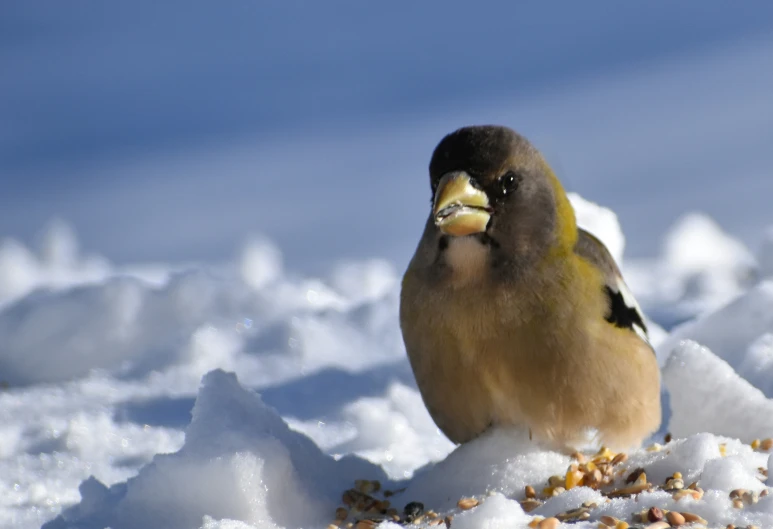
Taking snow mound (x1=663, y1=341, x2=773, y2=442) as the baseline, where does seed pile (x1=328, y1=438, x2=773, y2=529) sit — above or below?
below

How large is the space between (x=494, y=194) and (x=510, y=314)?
381 millimetres

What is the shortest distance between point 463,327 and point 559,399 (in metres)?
0.37

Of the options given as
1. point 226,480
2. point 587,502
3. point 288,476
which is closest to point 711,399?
point 587,502

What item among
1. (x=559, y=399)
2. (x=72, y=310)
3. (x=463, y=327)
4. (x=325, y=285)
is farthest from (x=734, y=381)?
(x=325, y=285)

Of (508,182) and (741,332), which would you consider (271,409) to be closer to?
(508,182)

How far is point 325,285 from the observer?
8234 millimetres

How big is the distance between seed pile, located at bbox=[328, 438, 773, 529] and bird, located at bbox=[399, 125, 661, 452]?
0.18 meters

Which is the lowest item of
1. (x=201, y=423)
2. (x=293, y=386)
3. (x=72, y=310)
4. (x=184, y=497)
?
(x=184, y=497)

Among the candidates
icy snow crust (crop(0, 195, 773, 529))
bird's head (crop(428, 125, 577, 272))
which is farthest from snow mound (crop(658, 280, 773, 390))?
bird's head (crop(428, 125, 577, 272))

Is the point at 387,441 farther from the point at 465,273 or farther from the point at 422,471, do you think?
the point at 465,273

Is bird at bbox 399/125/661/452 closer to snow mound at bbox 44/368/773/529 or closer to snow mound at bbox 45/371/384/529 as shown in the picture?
snow mound at bbox 44/368/773/529

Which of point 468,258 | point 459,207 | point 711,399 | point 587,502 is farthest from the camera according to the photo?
point 711,399

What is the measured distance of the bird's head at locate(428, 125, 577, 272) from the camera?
3.19 meters

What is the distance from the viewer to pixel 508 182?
11.0 feet
